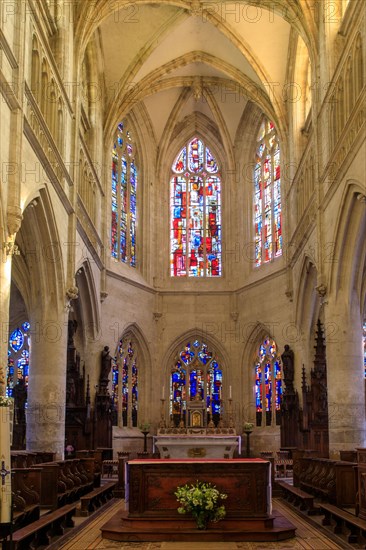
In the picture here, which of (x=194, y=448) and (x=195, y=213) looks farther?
(x=195, y=213)

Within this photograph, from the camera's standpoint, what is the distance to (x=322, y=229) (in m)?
20.2

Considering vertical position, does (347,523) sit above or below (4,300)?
below

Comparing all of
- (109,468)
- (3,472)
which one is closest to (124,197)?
(109,468)

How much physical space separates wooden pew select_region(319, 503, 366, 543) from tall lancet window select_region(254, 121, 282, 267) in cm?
1672

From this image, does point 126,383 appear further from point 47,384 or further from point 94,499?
point 94,499

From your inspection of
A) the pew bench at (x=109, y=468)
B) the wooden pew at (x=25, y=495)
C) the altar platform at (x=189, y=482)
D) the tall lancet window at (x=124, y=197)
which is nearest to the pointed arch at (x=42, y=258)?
the pew bench at (x=109, y=468)

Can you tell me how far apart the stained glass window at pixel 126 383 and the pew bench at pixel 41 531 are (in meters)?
16.2

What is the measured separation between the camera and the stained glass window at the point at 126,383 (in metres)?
29.1

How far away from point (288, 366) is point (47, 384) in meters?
9.56

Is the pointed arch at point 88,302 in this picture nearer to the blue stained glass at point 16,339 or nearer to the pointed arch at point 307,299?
the blue stained glass at point 16,339

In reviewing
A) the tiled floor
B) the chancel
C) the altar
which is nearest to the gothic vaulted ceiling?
the chancel

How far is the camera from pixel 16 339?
91.2 feet

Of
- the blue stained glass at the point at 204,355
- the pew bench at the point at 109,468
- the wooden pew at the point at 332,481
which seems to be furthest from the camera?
the blue stained glass at the point at 204,355

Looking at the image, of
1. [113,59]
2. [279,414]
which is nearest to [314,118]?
[113,59]
